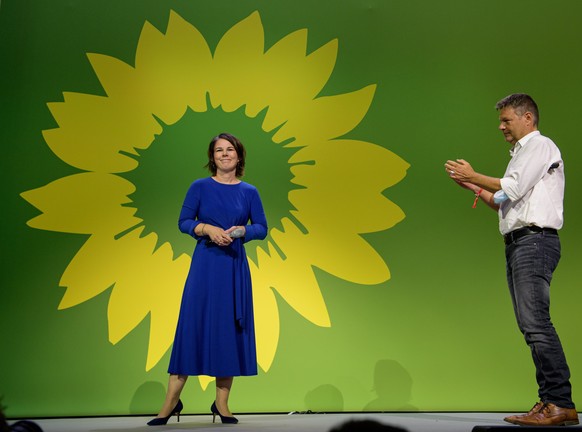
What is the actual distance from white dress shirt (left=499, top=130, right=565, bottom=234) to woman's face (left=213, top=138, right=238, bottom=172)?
51.7 inches

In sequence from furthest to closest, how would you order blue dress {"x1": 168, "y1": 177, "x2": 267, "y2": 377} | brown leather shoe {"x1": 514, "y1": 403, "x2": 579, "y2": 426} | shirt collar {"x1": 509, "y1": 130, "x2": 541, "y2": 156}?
blue dress {"x1": 168, "y1": 177, "x2": 267, "y2": 377} < shirt collar {"x1": 509, "y1": 130, "x2": 541, "y2": 156} < brown leather shoe {"x1": 514, "y1": 403, "x2": 579, "y2": 426}

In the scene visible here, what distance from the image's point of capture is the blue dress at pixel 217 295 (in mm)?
3469

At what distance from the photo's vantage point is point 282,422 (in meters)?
3.75

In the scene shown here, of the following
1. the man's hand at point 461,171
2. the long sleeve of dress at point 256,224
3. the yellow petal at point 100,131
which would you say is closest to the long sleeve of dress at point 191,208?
the long sleeve of dress at point 256,224

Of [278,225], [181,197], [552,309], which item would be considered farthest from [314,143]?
[552,309]

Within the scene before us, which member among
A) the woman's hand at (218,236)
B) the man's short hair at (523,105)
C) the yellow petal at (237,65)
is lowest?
the woman's hand at (218,236)

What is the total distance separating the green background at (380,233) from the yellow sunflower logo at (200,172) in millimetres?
59

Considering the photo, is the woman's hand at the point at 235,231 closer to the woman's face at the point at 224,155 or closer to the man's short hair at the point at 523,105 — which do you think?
the woman's face at the point at 224,155

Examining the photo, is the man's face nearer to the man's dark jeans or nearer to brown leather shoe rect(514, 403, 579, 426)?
the man's dark jeans

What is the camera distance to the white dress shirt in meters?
3.21

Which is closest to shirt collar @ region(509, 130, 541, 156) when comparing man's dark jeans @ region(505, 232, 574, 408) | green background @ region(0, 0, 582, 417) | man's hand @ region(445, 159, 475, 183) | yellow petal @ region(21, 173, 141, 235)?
man's hand @ region(445, 159, 475, 183)

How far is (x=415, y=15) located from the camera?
15.1 ft

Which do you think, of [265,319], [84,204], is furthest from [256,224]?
[84,204]

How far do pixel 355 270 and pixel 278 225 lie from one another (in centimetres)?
54
